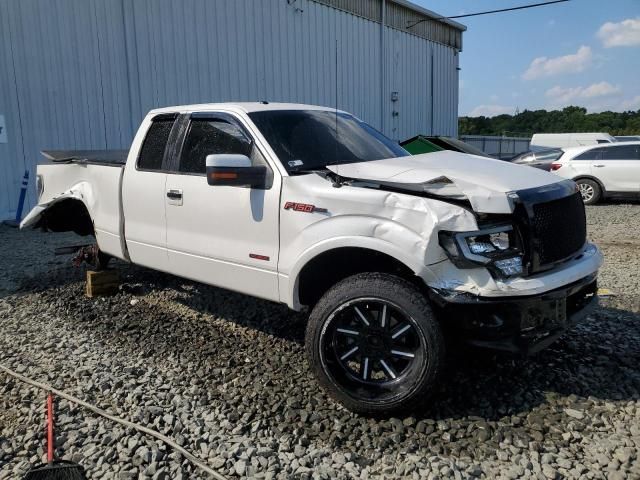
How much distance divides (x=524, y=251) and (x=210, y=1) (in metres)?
12.8

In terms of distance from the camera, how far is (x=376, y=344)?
3273 mm

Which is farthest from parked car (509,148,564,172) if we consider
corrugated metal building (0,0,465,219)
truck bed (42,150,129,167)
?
truck bed (42,150,129,167)

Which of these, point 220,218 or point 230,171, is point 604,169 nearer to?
point 220,218

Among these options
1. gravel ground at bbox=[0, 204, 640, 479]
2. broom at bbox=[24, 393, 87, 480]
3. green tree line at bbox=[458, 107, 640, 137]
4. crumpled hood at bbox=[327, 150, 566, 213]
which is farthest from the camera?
green tree line at bbox=[458, 107, 640, 137]

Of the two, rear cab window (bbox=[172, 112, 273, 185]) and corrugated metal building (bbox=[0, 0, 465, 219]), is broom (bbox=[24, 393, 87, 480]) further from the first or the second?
corrugated metal building (bbox=[0, 0, 465, 219])

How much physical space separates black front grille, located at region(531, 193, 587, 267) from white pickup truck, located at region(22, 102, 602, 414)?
0.04ft

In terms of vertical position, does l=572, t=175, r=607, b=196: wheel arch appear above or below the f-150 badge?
below

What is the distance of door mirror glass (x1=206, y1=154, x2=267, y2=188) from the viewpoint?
3551 millimetres

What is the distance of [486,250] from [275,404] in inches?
64.3

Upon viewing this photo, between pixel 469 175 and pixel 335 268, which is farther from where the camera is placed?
pixel 335 268

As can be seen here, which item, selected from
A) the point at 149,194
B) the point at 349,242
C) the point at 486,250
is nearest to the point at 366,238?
the point at 349,242

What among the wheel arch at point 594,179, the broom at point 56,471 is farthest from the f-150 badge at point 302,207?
the wheel arch at point 594,179

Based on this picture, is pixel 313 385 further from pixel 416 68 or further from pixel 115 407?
pixel 416 68

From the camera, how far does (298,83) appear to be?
1617cm
